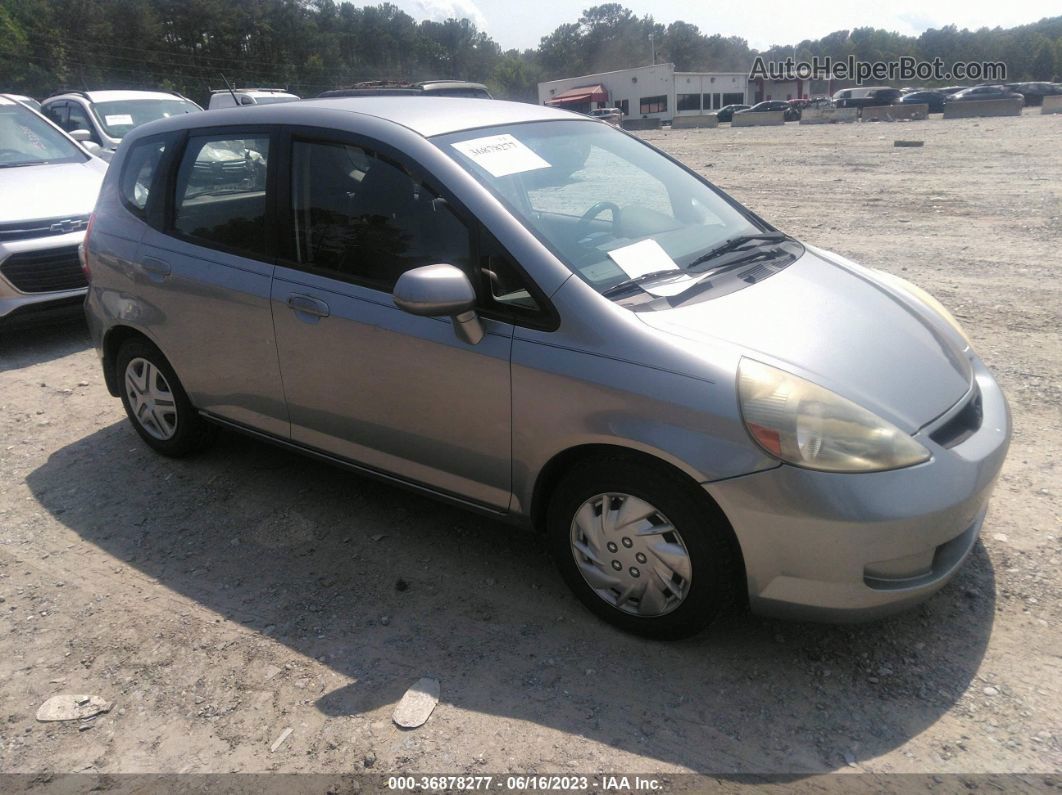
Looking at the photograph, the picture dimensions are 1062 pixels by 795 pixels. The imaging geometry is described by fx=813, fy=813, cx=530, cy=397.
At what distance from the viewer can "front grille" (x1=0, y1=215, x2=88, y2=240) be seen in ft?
20.9

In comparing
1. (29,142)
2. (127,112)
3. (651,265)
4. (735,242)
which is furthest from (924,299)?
(127,112)

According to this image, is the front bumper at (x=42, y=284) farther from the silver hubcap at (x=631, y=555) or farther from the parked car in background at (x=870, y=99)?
the parked car in background at (x=870, y=99)

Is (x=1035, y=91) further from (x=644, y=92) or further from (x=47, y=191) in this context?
(x=47, y=191)

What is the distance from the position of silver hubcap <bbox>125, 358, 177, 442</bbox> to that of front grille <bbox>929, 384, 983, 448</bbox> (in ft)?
12.2

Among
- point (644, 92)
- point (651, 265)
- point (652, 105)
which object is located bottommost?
point (651, 265)

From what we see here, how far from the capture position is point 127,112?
12.5 meters

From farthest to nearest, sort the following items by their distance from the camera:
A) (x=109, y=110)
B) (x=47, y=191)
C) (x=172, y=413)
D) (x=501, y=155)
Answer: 1. (x=109, y=110)
2. (x=47, y=191)
3. (x=172, y=413)
4. (x=501, y=155)

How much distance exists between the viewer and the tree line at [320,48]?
210 ft

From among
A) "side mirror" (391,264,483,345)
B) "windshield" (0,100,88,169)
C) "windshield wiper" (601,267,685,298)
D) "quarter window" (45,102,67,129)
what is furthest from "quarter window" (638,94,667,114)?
"side mirror" (391,264,483,345)

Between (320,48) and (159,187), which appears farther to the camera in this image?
(320,48)

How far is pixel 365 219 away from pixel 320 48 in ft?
284

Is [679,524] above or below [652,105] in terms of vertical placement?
below

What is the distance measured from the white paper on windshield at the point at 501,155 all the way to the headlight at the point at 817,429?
1.35 m

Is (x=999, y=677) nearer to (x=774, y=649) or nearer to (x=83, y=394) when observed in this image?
(x=774, y=649)
